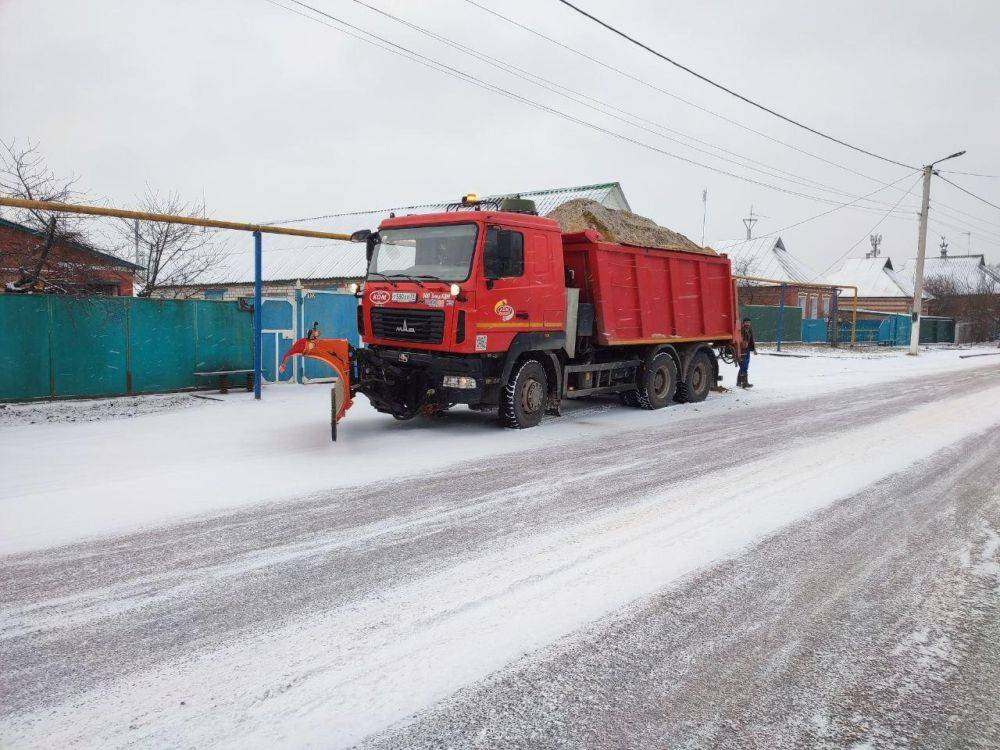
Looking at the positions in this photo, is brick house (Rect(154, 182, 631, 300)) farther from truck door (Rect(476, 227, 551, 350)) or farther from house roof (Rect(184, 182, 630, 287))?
truck door (Rect(476, 227, 551, 350))

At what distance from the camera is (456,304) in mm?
8391

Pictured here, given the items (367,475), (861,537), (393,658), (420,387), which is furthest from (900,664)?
(420,387)

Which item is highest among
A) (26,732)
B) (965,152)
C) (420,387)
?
(965,152)

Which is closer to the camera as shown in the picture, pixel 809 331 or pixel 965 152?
pixel 965 152

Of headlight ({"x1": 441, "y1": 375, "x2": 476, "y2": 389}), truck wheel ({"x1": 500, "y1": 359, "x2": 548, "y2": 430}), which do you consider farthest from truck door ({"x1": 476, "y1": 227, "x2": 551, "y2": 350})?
truck wheel ({"x1": 500, "y1": 359, "x2": 548, "y2": 430})

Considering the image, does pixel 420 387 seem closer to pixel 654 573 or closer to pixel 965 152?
pixel 654 573

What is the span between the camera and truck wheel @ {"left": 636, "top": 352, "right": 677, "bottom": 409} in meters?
11.8

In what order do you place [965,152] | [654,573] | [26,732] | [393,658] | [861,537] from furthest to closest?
[965,152]
[861,537]
[654,573]
[393,658]
[26,732]

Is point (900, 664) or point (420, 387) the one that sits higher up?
point (420, 387)

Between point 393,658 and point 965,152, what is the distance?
35005mm

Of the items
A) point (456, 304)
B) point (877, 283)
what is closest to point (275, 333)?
point (456, 304)

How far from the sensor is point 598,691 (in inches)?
116

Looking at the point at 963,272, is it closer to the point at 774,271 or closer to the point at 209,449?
the point at 774,271

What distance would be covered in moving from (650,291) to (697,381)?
254cm
